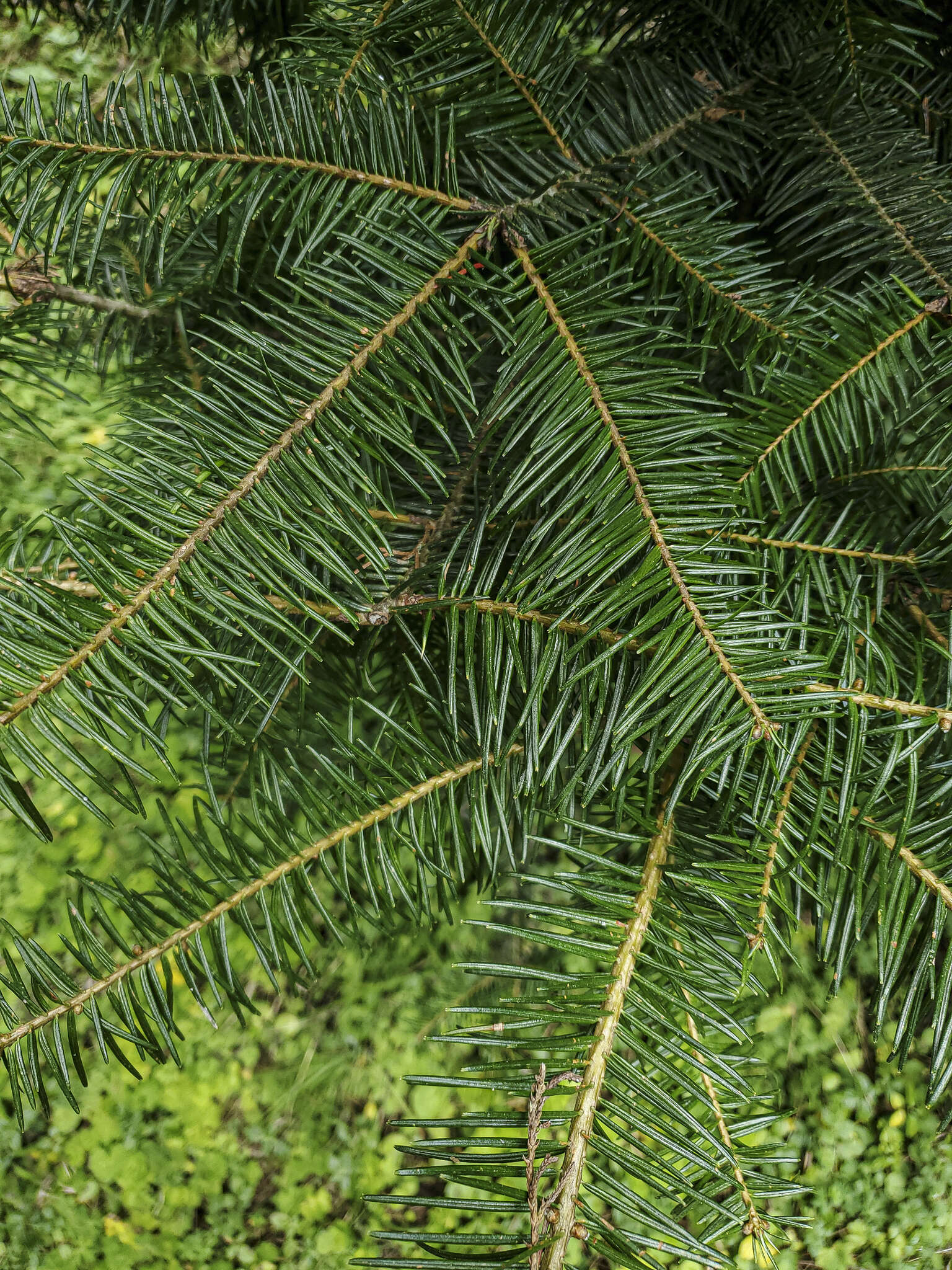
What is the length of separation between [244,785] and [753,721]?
1.33 ft

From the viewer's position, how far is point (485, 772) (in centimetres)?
39

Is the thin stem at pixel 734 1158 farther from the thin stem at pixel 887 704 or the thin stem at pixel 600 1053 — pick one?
the thin stem at pixel 887 704

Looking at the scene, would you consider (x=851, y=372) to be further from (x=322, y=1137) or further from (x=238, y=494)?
(x=322, y=1137)

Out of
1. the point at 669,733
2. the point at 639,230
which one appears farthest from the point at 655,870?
the point at 639,230

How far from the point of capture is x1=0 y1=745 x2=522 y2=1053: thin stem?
0.32 m

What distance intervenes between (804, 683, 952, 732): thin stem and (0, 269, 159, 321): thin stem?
0.55 meters

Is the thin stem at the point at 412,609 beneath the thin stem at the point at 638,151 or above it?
beneath

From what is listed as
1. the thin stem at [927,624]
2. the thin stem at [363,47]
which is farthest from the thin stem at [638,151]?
the thin stem at [927,624]

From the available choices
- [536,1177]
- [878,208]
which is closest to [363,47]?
[878,208]

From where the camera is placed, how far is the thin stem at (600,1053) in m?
0.24

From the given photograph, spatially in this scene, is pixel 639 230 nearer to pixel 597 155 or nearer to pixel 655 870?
pixel 597 155

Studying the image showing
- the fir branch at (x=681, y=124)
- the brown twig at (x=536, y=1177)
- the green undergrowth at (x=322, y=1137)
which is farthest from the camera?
the green undergrowth at (x=322, y=1137)

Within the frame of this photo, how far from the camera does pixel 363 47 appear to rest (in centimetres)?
47

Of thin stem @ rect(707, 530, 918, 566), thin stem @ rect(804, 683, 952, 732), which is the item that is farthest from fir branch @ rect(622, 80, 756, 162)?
thin stem @ rect(804, 683, 952, 732)
